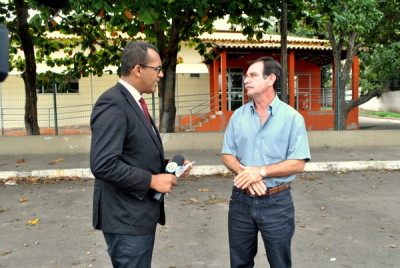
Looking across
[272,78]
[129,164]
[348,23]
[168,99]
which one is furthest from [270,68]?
[348,23]

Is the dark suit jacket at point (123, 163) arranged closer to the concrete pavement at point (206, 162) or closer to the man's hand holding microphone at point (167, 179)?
the man's hand holding microphone at point (167, 179)

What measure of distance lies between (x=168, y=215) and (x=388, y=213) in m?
2.85

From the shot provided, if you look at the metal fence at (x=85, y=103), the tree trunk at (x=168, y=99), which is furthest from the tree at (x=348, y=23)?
the tree trunk at (x=168, y=99)

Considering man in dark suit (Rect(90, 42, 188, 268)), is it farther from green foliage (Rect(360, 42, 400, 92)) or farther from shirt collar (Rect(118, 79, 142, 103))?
green foliage (Rect(360, 42, 400, 92))

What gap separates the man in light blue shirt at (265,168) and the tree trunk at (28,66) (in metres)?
9.55

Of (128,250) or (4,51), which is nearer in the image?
(4,51)

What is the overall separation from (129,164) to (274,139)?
0.99 m

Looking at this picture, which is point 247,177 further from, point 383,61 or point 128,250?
point 383,61

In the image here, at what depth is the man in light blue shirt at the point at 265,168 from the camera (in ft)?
8.10

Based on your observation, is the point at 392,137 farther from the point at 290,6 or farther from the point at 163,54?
the point at 163,54

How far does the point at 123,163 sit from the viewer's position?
75.5 inches

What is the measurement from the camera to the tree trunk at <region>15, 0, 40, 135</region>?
33.7ft

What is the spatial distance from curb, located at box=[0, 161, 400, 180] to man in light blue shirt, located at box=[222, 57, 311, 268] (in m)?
5.40

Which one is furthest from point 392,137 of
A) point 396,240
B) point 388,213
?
point 396,240
